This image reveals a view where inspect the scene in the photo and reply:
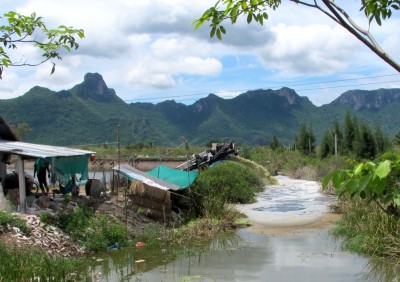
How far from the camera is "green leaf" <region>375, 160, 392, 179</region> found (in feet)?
6.12

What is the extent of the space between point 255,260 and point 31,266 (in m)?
4.96

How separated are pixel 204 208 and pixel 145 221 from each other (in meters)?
1.97

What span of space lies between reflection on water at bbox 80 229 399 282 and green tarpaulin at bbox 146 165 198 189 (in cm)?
346

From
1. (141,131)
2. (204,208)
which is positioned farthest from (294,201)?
(141,131)

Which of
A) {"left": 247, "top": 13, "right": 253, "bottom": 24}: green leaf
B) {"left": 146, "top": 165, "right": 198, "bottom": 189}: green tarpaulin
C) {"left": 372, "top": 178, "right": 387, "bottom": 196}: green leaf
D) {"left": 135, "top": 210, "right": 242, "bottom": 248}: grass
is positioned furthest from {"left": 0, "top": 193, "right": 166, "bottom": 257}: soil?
{"left": 372, "top": 178, "right": 387, "bottom": 196}: green leaf

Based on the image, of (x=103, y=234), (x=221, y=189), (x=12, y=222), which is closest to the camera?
(x=12, y=222)

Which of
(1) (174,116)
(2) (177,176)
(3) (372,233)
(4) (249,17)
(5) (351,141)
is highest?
(1) (174,116)

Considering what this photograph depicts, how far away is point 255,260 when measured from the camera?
36.1ft

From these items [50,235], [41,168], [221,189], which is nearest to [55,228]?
[50,235]

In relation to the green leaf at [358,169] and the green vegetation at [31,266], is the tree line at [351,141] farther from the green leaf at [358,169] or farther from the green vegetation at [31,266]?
the green leaf at [358,169]

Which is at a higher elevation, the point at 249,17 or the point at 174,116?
the point at 174,116

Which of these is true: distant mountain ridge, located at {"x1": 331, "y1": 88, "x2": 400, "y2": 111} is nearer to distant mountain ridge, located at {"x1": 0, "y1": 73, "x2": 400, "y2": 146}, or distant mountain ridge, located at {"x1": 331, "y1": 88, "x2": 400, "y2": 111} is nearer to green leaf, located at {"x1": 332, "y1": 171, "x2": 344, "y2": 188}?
distant mountain ridge, located at {"x1": 0, "y1": 73, "x2": 400, "y2": 146}

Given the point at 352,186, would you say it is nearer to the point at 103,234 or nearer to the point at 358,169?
the point at 358,169

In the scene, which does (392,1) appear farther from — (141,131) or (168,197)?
(141,131)
